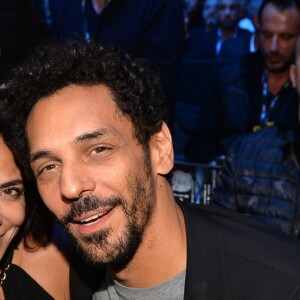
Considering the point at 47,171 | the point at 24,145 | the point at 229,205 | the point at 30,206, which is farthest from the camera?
the point at 229,205

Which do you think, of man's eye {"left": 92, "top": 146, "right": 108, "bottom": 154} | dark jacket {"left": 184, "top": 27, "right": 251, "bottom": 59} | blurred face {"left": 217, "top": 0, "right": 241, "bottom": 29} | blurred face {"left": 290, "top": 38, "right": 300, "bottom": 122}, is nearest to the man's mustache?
man's eye {"left": 92, "top": 146, "right": 108, "bottom": 154}

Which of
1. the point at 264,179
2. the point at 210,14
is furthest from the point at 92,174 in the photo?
the point at 210,14

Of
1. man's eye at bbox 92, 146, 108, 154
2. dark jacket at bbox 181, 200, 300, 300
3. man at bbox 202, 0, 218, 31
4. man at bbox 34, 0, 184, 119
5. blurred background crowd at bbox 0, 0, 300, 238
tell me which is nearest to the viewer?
dark jacket at bbox 181, 200, 300, 300

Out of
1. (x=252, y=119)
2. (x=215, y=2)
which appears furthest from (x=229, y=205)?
(x=215, y=2)

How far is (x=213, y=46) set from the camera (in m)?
5.84

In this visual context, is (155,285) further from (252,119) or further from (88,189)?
(252,119)

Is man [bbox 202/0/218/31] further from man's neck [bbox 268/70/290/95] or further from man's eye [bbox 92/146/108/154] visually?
man's eye [bbox 92/146/108/154]

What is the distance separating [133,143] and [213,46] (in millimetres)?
3756

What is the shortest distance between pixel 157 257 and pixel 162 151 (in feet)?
1.43

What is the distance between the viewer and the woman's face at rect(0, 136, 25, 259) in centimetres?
254

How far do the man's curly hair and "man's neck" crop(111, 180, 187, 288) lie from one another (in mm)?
324

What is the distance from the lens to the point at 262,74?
4211 millimetres

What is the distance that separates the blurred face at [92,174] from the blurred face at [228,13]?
4.59 m

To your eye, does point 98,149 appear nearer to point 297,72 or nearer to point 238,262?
point 238,262
